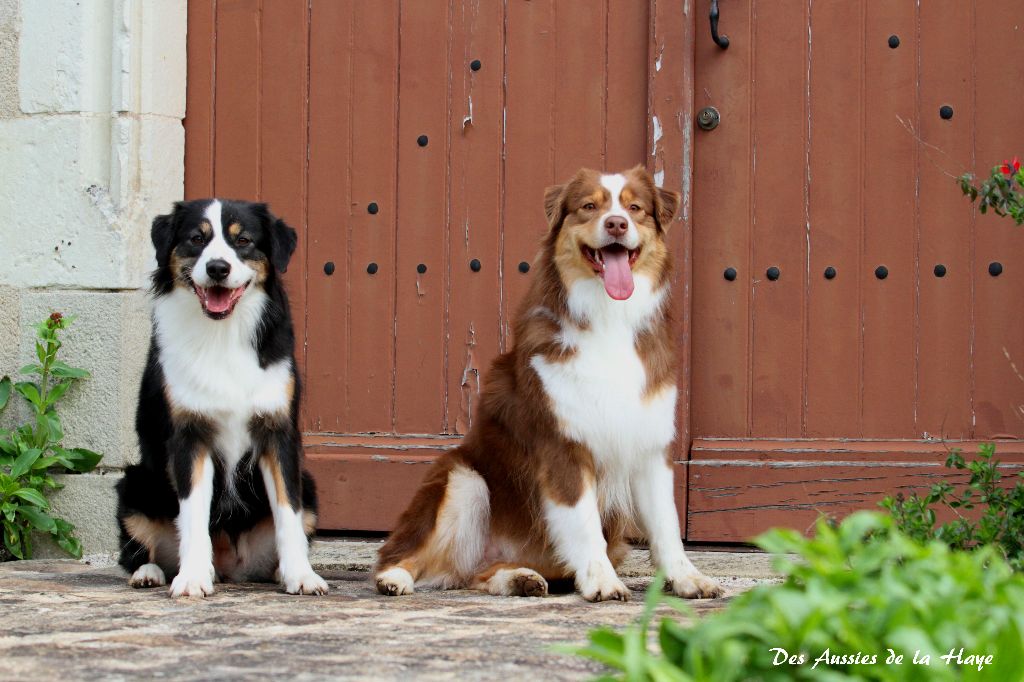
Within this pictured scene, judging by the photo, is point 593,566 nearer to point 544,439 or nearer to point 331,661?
point 544,439

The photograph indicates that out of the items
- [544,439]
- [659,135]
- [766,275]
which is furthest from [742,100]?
[544,439]

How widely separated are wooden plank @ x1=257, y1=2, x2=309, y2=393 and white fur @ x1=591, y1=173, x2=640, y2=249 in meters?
1.95

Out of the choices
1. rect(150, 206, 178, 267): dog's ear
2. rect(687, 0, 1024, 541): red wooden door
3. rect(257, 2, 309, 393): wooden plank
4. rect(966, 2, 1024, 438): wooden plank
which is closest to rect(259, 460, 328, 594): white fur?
rect(150, 206, 178, 267): dog's ear

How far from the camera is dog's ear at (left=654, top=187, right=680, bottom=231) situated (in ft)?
12.2

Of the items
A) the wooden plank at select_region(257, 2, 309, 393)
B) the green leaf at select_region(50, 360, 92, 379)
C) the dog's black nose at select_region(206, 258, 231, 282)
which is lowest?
the green leaf at select_region(50, 360, 92, 379)

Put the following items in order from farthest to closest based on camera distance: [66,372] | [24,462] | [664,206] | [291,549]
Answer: [66,372]
[24,462]
[664,206]
[291,549]

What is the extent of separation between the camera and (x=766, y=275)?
4668 millimetres

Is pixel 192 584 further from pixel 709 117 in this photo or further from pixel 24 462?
pixel 709 117

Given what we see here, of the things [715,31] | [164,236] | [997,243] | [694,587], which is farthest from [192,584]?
[997,243]

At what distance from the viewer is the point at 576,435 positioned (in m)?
3.53

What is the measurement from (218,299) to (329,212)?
1.59 meters

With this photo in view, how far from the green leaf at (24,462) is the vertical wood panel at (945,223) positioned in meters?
3.55

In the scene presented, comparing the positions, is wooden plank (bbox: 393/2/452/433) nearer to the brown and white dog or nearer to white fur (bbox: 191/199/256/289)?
the brown and white dog

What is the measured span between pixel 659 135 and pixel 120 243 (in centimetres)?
229
